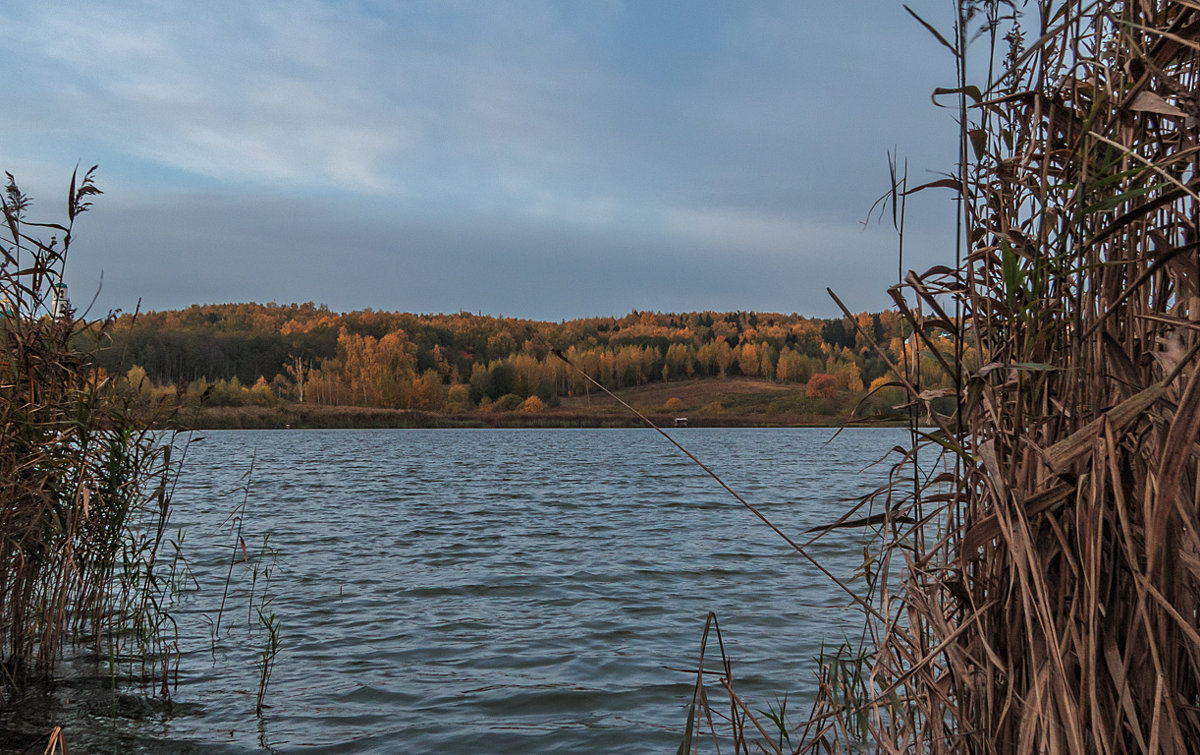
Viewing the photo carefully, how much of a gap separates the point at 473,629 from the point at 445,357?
525ft

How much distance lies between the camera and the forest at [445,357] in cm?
12756

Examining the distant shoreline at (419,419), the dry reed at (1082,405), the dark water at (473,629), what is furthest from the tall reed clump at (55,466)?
the distant shoreline at (419,419)

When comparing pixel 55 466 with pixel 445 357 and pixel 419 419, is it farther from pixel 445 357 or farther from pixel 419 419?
pixel 445 357

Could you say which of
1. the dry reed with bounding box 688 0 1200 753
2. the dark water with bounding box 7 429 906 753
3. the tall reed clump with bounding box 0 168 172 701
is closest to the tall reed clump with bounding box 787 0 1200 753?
the dry reed with bounding box 688 0 1200 753

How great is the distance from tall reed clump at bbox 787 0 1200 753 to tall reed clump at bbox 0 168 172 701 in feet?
17.5

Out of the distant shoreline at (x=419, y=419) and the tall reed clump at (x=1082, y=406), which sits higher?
the tall reed clump at (x=1082, y=406)

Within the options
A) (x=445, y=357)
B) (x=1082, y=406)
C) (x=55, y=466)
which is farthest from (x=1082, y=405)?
(x=445, y=357)

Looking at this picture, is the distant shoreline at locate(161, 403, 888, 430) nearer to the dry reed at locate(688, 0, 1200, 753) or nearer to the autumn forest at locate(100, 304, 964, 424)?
the autumn forest at locate(100, 304, 964, 424)

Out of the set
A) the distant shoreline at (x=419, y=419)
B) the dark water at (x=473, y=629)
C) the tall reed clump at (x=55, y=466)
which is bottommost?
the distant shoreline at (x=419, y=419)

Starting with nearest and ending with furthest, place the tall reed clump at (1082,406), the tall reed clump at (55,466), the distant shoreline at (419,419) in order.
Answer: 1. the tall reed clump at (1082,406)
2. the tall reed clump at (55,466)
3. the distant shoreline at (419,419)

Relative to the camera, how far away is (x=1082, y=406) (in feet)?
6.06

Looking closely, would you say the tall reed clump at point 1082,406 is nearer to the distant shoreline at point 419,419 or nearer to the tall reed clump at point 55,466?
the tall reed clump at point 55,466

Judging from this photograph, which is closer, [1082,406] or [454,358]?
[1082,406]

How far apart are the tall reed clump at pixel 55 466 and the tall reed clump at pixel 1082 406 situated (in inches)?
210
